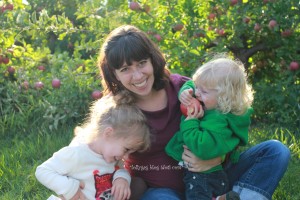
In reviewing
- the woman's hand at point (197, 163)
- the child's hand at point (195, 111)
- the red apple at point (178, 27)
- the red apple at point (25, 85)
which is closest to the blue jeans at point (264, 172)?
the woman's hand at point (197, 163)

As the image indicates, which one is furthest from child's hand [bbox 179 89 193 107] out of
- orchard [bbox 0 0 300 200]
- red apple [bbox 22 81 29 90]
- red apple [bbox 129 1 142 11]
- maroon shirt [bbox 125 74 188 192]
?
red apple [bbox 22 81 29 90]

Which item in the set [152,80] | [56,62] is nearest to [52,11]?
[56,62]

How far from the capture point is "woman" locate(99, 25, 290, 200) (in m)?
2.64

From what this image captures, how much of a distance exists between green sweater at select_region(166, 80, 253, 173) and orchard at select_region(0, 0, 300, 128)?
145 cm

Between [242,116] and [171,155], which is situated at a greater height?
[242,116]

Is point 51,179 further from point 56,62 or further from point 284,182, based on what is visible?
point 56,62

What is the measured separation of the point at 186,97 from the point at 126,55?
36cm

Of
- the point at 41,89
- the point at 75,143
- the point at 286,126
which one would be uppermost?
the point at 75,143

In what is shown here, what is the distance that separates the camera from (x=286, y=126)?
166 inches

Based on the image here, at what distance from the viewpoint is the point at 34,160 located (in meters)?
3.73

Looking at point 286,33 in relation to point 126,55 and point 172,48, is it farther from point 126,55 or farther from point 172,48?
point 126,55

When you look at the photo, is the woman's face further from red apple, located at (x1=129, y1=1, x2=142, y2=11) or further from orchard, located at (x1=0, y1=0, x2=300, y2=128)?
red apple, located at (x1=129, y1=1, x2=142, y2=11)

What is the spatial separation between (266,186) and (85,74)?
6.87ft

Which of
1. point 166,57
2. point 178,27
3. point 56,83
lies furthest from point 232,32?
point 56,83
